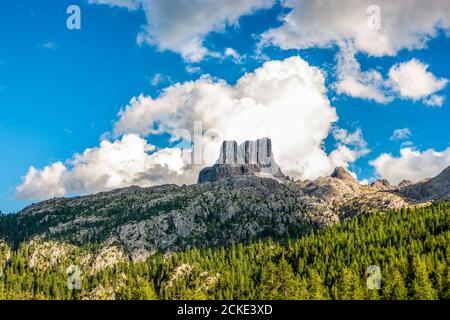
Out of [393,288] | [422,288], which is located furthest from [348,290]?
[422,288]

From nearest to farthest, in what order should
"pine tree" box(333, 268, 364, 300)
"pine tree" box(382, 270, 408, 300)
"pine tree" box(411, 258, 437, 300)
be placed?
1. "pine tree" box(411, 258, 437, 300)
2. "pine tree" box(382, 270, 408, 300)
3. "pine tree" box(333, 268, 364, 300)

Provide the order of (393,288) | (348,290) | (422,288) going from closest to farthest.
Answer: (422,288)
(393,288)
(348,290)

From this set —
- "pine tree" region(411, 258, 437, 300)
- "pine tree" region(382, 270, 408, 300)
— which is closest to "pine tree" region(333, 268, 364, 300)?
"pine tree" region(382, 270, 408, 300)

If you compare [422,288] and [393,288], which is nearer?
[422,288]

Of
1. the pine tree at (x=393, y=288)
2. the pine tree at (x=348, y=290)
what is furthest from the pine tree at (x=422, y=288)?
the pine tree at (x=348, y=290)

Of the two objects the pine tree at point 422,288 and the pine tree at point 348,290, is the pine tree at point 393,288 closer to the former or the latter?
the pine tree at point 422,288

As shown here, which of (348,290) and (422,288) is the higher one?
(422,288)

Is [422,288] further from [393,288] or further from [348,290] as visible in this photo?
[348,290]

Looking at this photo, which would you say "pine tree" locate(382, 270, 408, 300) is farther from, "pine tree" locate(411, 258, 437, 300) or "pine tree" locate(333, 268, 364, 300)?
"pine tree" locate(333, 268, 364, 300)
